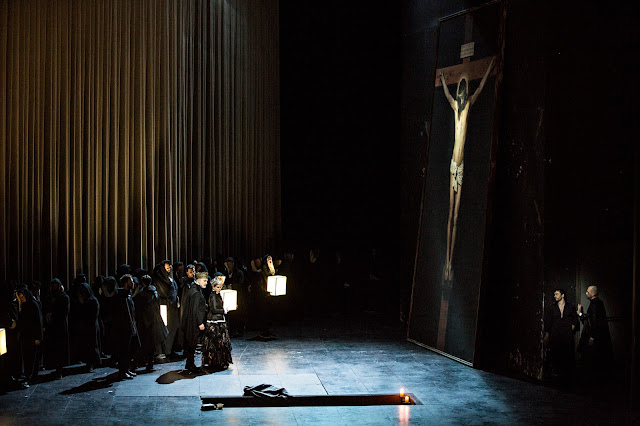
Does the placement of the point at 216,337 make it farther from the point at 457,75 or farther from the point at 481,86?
the point at 457,75

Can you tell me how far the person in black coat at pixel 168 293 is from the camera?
13266mm

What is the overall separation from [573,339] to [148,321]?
6.58 metres

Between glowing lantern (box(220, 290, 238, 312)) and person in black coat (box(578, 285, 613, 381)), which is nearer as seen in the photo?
person in black coat (box(578, 285, 613, 381))

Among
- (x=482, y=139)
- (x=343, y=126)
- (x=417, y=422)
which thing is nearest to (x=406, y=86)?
(x=343, y=126)

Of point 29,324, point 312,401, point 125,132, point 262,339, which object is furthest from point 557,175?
point 29,324

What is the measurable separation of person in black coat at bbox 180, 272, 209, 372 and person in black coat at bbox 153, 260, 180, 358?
0.42 m

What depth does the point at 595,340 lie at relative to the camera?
11.8m

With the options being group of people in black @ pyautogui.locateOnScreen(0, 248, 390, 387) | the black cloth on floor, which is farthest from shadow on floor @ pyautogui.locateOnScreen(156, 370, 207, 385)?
the black cloth on floor

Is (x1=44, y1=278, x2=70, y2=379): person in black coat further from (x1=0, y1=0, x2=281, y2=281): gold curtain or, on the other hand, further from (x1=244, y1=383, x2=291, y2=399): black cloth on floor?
(x1=244, y1=383, x2=291, y2=399): black cloth on floor

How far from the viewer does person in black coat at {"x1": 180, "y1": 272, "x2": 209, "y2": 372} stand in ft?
41.1

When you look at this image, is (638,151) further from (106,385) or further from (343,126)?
(343,126)

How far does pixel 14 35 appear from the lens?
1331 centimetres

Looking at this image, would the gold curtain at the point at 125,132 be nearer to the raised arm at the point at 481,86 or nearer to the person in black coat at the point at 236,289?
the person in black coat at the point at 236,289

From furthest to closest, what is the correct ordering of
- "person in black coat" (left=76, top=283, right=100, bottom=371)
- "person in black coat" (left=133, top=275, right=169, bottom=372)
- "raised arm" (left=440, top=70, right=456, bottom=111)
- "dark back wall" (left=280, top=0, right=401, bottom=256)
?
"dark back wall" (left=280, top=0, right=401, bottom=256) < "raised arm" (left=440, top=70, right=456, bottom=111) < "person in black coat" (left=133, top=275, right=169, bottom=372) < "person in black coat" (left=76, top=283, right=100, bottom=371)
